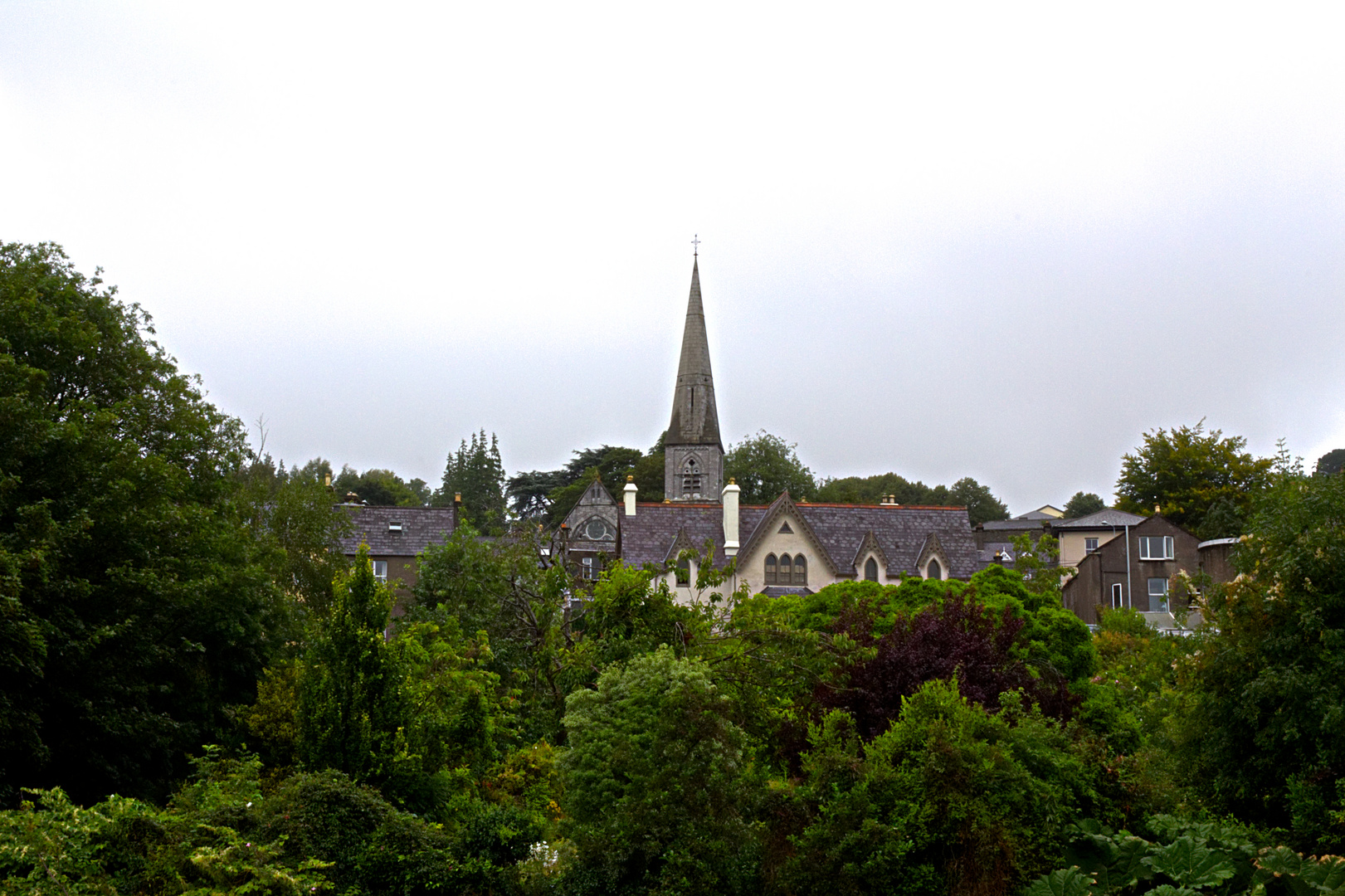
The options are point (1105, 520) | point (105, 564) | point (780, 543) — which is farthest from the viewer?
point (1105, 520)

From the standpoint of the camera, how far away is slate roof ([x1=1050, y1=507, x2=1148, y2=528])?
61594 mm

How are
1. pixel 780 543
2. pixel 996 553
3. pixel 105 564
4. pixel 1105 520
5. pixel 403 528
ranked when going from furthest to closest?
pixel 1105 520, pixel 403 528, pixel 996 553, pixel 780 543, pixel 105 564

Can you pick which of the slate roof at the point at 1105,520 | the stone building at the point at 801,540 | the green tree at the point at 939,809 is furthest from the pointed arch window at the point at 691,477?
the green tree at the point at 939,809

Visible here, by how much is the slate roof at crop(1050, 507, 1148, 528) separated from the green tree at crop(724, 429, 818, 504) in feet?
107

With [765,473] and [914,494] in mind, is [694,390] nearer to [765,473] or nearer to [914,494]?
[765,473]

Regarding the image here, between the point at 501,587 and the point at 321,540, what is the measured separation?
15010 millimetres

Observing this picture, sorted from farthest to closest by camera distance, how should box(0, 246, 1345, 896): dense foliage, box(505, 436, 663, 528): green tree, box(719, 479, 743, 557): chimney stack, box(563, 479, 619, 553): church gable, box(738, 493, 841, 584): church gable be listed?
box(505, 436, 663, 528): green tree, box(563, 479, 619, 553): church gable, box(719, 479, 743, 557): chimney stack, box(738, 493, 841, 584): church gable, box(0, 246, 1345, 896): dense foliage

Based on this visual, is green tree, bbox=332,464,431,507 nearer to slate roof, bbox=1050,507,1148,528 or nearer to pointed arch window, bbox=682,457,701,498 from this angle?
pointed arch window, bbox=682,457,701,498

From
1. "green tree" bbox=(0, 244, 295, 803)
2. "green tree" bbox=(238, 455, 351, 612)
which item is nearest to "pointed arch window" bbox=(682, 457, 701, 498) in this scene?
"green tree" bbox=(238, 455, 351, 612)

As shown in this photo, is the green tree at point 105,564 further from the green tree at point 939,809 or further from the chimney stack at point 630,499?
the chimney stack at point 630,499

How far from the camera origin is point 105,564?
58.9 ft

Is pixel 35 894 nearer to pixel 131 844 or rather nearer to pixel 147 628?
pixel 131 844

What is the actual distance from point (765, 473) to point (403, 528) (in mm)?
45055

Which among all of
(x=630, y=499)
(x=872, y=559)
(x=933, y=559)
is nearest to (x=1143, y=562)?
(x=933, y=559)
